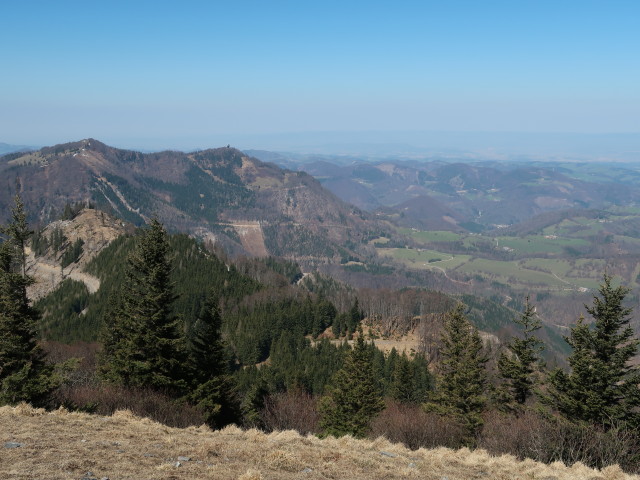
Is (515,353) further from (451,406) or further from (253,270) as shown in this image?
(253,270)

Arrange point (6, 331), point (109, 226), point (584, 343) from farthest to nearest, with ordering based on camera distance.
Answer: point (109, 226)
point (584, 343)
point (6, 331)

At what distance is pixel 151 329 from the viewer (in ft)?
107

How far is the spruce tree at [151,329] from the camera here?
106 feet

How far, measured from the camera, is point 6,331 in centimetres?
2809

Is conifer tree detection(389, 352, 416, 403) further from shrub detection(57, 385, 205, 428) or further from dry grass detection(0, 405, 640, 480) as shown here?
dry grass detection(0, 405, 640, 480)

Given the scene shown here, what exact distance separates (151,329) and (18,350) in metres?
8.15

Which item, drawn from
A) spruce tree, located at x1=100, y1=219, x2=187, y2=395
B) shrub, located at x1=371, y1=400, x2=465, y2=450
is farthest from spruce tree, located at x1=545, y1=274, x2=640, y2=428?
spruce tree, located at x1=100, y1=219, x2=187, y2=395

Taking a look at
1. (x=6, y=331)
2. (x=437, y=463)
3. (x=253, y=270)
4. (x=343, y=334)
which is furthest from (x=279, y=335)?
(x=437, y=463)

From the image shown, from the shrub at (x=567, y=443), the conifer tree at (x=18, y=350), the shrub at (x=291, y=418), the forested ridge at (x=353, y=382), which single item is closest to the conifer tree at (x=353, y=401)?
the forested ridge at (x=353, y=382)

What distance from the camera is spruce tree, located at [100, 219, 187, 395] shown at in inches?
1276

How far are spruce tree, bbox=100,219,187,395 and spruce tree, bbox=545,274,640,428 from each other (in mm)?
28101

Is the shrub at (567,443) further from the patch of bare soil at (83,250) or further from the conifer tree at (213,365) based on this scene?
the patch of bare soil at (83,250)

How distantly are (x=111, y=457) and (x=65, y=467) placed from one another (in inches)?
68.8

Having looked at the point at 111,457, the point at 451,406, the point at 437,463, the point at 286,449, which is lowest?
the point at 451,406
